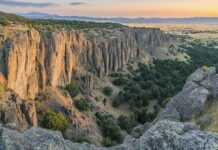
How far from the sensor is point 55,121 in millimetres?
34938

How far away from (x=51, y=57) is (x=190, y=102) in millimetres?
29973

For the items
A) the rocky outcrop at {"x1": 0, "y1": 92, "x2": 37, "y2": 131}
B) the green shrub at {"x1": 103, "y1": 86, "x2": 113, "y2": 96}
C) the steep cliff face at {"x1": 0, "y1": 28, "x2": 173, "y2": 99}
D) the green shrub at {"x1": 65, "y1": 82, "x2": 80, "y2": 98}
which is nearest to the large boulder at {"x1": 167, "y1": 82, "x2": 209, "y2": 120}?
the rocky outcrop at {"x1": 0, "y1": 92, "x2": 37, "y2": 131}

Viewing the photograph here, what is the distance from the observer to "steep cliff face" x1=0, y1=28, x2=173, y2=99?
1421 inches

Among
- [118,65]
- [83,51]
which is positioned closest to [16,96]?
[83,51]

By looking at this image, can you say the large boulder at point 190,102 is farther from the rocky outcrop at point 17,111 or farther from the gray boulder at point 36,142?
the rocky outcrop at point 17,111

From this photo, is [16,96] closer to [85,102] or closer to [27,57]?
[27,57]

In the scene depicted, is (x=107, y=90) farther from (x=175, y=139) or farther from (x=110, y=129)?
(x=175, y=139)

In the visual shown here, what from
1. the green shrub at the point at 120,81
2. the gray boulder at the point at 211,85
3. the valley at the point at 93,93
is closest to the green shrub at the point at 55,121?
the valley at the point at 93,93

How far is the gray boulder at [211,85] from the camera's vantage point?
18.6 m

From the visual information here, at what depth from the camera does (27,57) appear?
129 ft

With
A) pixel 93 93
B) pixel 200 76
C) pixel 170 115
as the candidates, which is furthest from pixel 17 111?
pixel 93 93

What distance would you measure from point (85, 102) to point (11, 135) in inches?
1359

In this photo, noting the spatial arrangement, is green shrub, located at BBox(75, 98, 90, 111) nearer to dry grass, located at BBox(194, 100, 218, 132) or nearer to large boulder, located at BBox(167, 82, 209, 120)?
large boulder, located at BBox(167, 82, 209, 120)

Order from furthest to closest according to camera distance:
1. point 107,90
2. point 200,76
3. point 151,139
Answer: point 107,90, point 200,76, point 151,139
